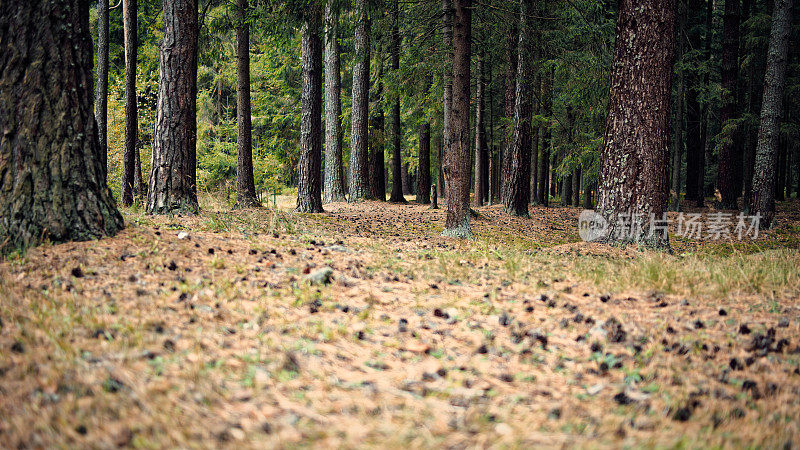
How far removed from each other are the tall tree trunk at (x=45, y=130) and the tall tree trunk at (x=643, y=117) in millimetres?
7541

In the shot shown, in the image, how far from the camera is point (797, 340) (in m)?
3.54

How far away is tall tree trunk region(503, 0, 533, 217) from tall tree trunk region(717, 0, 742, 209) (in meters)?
8.26

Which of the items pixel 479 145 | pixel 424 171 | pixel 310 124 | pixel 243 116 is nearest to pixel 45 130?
pixel 243 116

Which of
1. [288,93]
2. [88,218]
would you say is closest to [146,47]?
[288,93]

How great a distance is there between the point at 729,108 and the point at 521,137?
31.1 ft

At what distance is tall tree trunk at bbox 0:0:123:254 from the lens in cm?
445

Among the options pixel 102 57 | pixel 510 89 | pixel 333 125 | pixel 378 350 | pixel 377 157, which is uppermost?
pixel 510 89

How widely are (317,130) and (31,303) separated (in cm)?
938

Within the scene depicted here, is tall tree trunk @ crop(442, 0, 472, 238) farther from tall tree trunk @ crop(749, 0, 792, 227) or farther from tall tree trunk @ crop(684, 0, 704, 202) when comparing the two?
tall tree trunk @ crop(684, 0, 704, 202)

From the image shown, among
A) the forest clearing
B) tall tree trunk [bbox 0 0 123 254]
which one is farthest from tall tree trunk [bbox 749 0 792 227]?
tall tree trunk [bbox 0 0 123 254]

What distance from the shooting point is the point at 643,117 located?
7.45 metres

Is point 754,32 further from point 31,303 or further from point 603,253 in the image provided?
point 31,303

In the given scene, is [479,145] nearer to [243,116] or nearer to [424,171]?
[424,171]

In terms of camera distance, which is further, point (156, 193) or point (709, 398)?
point (156, 193)
